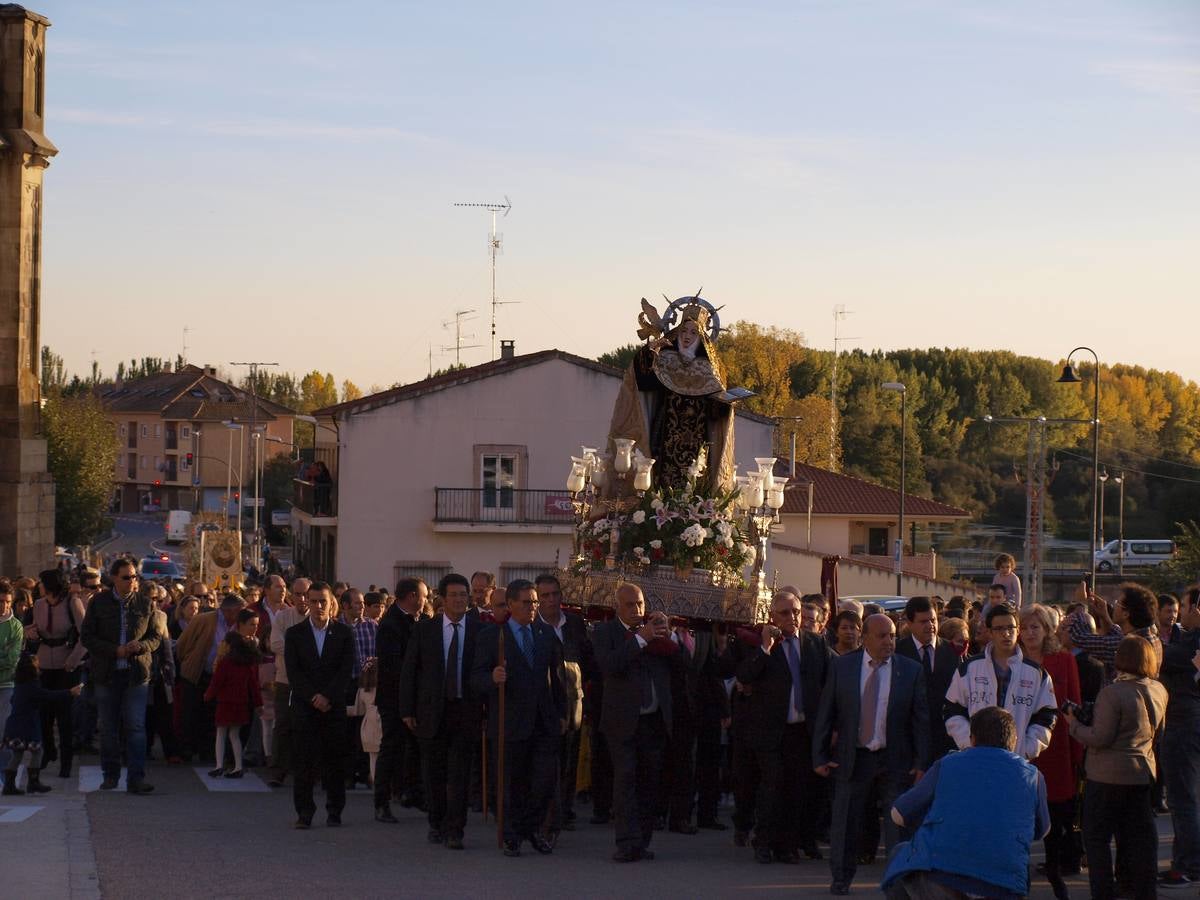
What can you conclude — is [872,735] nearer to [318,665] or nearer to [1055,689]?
[1055,689]

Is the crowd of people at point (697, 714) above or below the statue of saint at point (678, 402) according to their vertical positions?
below

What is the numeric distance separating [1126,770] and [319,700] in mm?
5968

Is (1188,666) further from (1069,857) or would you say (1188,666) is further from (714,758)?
(714,758)

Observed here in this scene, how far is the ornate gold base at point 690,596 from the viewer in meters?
14.5

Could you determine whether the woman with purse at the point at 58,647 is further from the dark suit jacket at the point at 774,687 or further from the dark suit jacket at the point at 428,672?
the dark suit jacket at the point at 774,687

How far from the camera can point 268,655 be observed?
16359 millimetres

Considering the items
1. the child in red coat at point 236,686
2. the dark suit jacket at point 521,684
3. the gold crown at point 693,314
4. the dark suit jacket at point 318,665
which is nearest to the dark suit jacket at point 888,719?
the dark suit jacket at point 521,684

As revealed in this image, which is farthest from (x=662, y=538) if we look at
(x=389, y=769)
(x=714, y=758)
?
(x=389, y=769)

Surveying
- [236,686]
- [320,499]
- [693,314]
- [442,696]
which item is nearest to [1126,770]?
[442,696]

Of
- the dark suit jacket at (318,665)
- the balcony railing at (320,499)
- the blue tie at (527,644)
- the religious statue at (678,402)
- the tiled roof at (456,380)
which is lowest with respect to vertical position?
the dark suit jacket at (318,665)

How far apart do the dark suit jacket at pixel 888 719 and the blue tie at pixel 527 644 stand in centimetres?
220

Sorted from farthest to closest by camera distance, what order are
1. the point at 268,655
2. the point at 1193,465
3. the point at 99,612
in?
the point at 1193,465
the point at 268,655
the point at 99,612

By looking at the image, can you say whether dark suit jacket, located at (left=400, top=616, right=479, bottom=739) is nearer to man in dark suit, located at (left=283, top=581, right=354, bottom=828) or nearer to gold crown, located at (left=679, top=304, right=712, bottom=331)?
man in dark suit, located at (left=283, top=581, right=354, bottom=828)

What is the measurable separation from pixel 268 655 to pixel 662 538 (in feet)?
13.4
